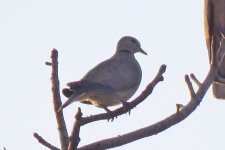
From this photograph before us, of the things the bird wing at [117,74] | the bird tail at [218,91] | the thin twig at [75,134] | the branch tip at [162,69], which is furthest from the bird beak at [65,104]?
the bird tail at [218,91]

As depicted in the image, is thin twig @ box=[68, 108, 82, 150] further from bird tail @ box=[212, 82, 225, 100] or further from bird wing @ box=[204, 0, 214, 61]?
bird wing @ box=[204, 0, 214, 61]

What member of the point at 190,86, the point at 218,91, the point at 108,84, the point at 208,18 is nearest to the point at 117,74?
the point at 108,84

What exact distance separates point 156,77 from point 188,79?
489 mm

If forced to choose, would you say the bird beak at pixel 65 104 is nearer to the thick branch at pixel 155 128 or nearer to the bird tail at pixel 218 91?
the thick branch at pixel 155 128

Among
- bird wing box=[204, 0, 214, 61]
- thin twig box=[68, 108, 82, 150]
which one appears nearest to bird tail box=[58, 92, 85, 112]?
thin twig box=[68, 108, 82, 150]

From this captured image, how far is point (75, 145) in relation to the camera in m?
3.63

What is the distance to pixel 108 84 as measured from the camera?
5398mm

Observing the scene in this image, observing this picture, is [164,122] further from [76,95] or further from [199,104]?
[76,95]

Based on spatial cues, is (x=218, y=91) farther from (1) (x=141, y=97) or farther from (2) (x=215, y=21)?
(1) (x=141, y=97)

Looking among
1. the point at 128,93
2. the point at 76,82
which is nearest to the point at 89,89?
the point at 76,82

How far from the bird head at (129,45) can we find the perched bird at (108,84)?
0.68 meters

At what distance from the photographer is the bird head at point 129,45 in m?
7.03

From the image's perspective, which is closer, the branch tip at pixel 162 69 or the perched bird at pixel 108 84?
the branch tip at pixel 162 69

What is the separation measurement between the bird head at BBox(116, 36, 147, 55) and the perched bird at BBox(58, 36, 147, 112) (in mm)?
684
